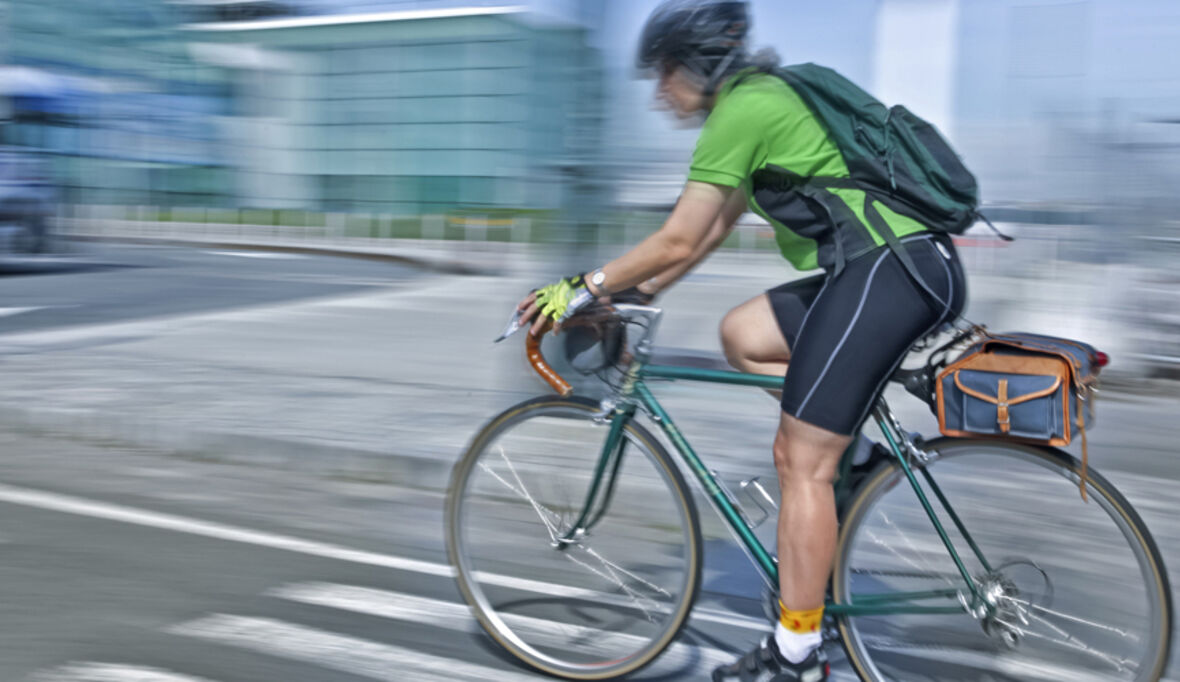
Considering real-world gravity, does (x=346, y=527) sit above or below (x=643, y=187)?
below

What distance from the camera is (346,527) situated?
486 cm

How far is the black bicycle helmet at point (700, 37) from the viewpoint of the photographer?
9.25 feet

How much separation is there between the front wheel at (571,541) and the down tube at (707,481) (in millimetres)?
61

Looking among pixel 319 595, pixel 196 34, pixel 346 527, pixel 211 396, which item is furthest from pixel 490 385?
pixel 196 34

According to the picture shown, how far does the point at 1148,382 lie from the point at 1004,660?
240 inches

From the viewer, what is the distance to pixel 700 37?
282 centimetres

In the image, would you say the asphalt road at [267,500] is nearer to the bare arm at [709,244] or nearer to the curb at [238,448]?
the curb at [238,448]

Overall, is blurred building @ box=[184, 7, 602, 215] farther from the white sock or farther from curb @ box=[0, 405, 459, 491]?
the white sock

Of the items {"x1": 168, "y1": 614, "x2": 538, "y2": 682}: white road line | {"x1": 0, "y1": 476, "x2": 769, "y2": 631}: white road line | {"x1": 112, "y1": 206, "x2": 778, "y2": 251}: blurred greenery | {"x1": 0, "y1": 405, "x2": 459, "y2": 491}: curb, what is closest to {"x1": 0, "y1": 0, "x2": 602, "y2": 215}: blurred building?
{"x1": 112, "y1": 206, "x2": 778, "y2": 251}: blurred greenery

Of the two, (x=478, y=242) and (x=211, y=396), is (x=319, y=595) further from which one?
(x=478, y=242)

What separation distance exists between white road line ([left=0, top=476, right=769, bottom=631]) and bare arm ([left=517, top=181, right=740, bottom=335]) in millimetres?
1088

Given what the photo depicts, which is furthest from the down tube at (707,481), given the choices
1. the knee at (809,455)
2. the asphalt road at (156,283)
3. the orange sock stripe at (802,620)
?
the asphalt road at (156,283)

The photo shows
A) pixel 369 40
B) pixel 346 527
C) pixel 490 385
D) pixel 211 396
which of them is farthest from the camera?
pixel 369 40

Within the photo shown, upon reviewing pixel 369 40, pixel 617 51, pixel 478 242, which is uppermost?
pixel 369 40
